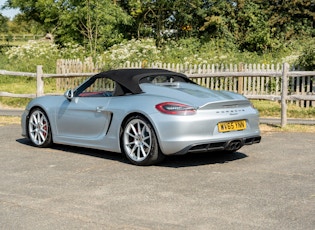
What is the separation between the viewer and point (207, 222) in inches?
204

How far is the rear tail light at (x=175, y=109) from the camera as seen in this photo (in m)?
7.73

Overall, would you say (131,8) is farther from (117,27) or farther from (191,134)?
(191,134)

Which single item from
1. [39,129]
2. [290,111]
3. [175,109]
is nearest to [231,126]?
[175,109]

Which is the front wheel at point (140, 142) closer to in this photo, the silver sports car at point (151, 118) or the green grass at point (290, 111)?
the silver sports car at point (151, 118)

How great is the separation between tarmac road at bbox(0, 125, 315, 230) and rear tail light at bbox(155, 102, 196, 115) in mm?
727

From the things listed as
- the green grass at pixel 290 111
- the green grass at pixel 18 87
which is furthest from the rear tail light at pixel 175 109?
the green grass at pixel 18 87

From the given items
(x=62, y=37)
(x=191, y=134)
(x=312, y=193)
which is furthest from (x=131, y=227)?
(x=62, y=37)

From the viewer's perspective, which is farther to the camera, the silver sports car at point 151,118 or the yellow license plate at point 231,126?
the yellow license plate at point 231,126

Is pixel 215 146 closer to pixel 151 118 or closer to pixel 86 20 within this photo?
pixel 151 118

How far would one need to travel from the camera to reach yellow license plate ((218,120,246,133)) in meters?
7.86

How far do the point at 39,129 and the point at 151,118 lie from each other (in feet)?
8.82

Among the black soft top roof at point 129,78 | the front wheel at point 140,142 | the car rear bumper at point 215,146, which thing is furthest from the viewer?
the black soft top roof at point 129,78

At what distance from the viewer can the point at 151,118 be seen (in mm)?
7809

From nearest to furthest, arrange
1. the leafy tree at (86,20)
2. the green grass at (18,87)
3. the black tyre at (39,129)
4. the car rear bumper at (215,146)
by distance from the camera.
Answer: the car rear bumper at (215,146), the black tyre at (39,129), the green grass at (18,87), the leafy tree at (86,20)
